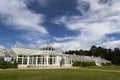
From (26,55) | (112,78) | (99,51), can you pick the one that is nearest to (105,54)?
(99,51)

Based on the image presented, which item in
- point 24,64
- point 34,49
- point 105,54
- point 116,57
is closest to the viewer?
point 24,64

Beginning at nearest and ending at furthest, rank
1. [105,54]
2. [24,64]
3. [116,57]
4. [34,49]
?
[24,64]
[34,49]
[116,57]
[105,54]

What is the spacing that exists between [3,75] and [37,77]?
4.52m

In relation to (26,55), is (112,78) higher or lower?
lower

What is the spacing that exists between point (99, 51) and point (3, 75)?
80.8 metres

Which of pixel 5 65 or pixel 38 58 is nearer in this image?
pixel 5 65

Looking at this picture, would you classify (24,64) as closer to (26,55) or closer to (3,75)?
(26,55)

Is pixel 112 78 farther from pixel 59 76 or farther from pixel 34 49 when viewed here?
pixel 34 49

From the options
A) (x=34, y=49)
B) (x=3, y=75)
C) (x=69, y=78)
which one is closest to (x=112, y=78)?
(x=69, y=78)

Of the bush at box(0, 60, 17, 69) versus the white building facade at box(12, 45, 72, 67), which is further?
the white building facade at box(12, 45, 72, 67)

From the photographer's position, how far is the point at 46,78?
2416cm

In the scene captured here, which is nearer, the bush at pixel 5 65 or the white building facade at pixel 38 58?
the bush at pixel 5 65

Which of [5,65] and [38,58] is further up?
[38,58]

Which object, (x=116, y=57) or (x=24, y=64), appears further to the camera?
(x=116, y=57)
